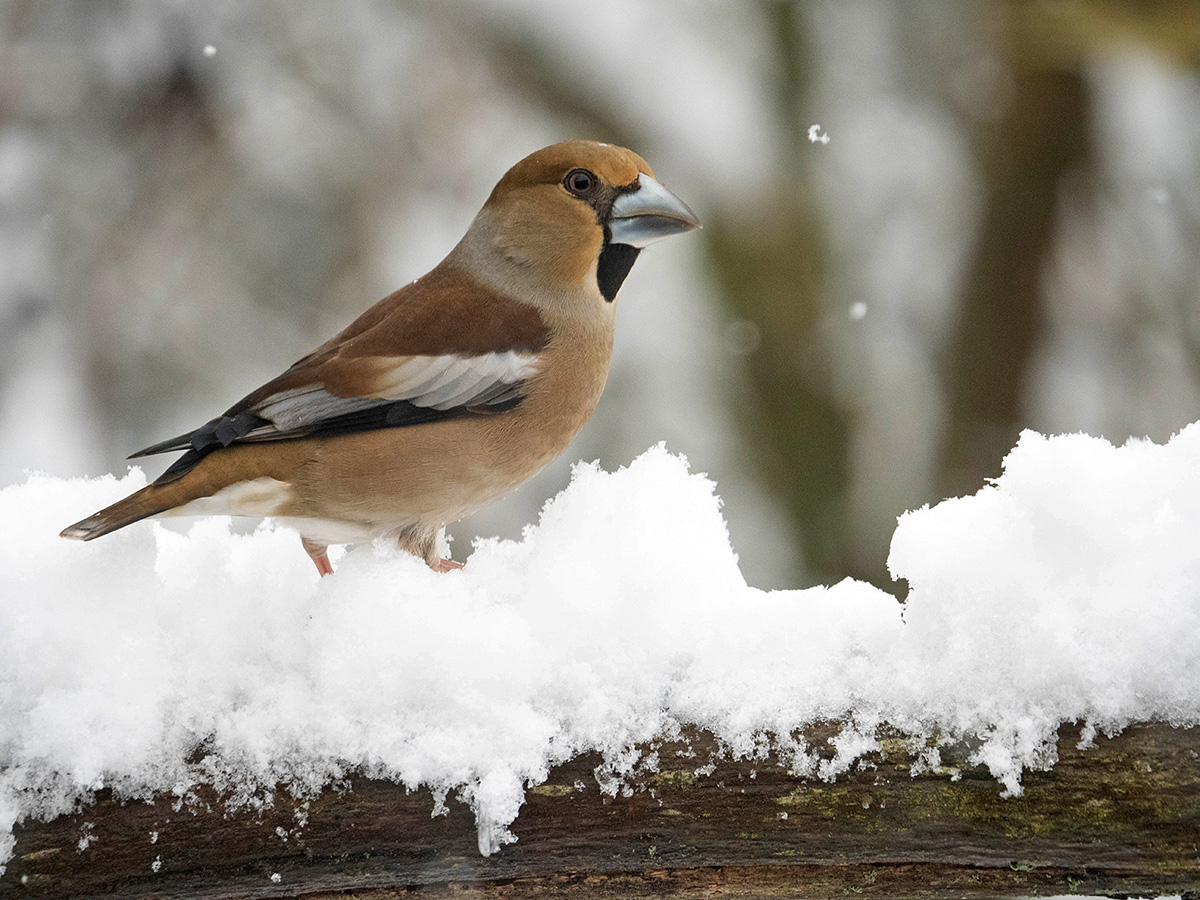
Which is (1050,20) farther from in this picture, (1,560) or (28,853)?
(28,853)

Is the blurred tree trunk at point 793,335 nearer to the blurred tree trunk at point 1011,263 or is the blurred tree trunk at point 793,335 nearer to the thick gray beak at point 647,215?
the blurred tree trunk at point 1011,263

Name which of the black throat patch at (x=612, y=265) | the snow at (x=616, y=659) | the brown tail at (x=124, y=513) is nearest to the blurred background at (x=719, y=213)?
the black throat patch at (x=612, y=265)

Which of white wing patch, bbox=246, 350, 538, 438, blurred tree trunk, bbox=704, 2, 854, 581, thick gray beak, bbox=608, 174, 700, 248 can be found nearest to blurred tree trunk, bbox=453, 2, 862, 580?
blurred tree trunk, bbox=704, 2, 854, 581

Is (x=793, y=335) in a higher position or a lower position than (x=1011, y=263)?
lower

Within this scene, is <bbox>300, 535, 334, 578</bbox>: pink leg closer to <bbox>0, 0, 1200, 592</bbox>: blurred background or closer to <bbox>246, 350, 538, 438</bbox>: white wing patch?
<bbox>246, 350, 538, 438</bbox>: white wing patch

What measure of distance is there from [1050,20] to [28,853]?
4932 mm

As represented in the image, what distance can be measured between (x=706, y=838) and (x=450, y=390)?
3.97 ft

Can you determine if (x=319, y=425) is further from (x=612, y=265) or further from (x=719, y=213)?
(x=719, y=213)

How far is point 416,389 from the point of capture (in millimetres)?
2607

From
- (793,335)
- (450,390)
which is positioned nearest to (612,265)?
(450,390)

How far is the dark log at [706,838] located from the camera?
73.5 inches

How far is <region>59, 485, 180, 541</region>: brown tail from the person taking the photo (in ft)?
7.59

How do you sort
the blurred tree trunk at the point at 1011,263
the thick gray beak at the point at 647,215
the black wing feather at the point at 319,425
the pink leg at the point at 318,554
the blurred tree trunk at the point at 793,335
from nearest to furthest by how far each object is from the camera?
1. the black wing feather at the point at 319,425
2. the thick gray beak at the point at 647,215
3. the pink leg at the point at 318,554
4. the blurred tree trunk at the point at 1011,263
5. the blurred tree trunk at the point at 793,335

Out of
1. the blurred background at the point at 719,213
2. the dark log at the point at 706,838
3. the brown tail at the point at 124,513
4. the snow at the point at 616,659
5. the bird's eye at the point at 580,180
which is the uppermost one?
the blurred background at the point at 719,213
